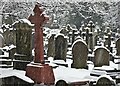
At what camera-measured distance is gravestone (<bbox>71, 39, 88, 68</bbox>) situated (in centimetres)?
859

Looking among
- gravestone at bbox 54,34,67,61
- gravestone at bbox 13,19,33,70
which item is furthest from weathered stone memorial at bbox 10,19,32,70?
gravestone at bbox 54,34,67,61

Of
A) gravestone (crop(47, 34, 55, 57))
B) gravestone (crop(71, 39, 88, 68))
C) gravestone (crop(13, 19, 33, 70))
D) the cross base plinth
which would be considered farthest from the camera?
gravestone (crop(47, 34, 55, 57))

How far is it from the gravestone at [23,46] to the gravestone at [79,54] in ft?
4.49

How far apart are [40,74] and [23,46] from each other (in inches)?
A: 55.5

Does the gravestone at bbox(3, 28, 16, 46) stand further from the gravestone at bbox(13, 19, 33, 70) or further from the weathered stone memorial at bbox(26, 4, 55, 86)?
the weathered stone memorial at bbox(26, 4, 55, 86)

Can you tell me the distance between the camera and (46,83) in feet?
21.9

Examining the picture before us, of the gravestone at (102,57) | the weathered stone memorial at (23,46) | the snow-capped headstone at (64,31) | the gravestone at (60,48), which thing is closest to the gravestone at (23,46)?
the weathered stone memorial at (23,46)

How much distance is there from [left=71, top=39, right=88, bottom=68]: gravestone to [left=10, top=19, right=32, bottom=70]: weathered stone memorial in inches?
53.9

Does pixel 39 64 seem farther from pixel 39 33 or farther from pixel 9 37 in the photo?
pixel 9 37

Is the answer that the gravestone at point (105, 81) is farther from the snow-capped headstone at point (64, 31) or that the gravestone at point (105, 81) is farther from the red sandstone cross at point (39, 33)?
the snow-capped headstone at point (64, 31)

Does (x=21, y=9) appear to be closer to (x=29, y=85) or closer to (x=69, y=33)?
(x=69, y=33)

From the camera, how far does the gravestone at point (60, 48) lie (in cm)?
929

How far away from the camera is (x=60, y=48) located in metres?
9.34

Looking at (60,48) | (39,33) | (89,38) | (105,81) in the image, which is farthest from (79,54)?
(89,38)
